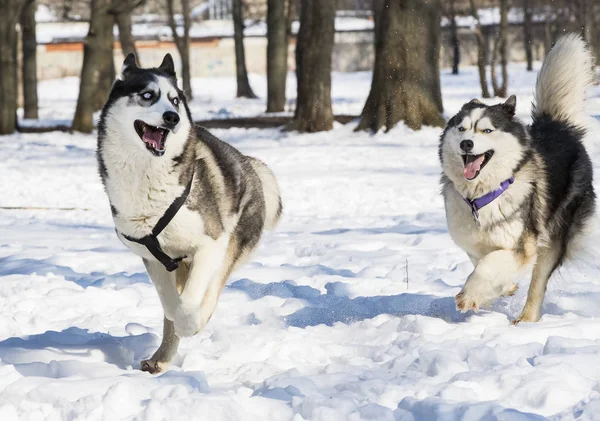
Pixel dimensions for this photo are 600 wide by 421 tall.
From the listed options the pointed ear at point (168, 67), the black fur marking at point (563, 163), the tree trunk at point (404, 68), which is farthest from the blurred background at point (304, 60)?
the pointed ear at point (168, 67)

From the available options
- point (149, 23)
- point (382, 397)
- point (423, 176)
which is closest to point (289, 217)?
point (423, 176)

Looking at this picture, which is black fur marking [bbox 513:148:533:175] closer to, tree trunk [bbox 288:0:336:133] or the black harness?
the black harness

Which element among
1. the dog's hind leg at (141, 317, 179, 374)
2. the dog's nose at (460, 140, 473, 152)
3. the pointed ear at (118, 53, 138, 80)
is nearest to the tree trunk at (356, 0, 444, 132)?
the dog's nose at (460, 140, 473, 152)

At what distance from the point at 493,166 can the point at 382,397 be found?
1.80 m

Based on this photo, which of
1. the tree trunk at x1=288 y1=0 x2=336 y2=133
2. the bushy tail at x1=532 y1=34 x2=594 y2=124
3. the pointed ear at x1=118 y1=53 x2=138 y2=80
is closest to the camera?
the pointed ear at x1=118 y1=53 x2=138 y2=80

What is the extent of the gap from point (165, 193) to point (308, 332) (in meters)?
1.24

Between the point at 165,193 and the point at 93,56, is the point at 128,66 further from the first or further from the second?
the point at 93,56

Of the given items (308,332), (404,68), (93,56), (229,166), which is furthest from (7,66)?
(308,332)

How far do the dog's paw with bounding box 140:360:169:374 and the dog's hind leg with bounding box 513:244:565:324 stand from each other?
1.99 metres

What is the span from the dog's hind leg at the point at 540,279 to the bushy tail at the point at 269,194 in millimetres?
1489

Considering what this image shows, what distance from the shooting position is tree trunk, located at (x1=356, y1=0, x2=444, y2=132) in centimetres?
1563

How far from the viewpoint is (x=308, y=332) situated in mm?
4930

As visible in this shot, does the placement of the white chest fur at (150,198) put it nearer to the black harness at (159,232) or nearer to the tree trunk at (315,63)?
the black harness at (159,232)

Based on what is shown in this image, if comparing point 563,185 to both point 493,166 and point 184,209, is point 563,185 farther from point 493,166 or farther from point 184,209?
point 184,209
